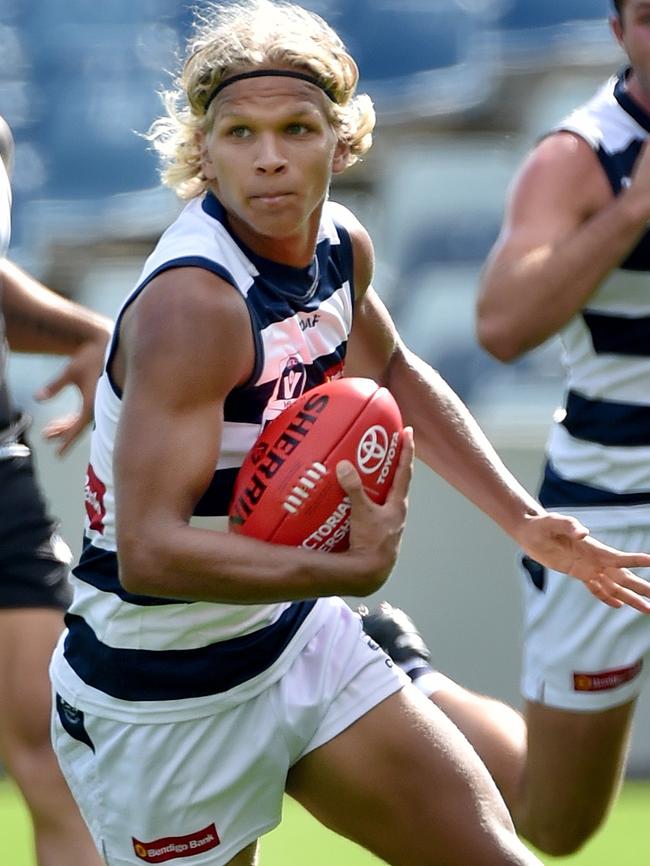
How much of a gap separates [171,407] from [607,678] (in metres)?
1.68

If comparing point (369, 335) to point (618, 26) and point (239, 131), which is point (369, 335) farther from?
point (618, 26)

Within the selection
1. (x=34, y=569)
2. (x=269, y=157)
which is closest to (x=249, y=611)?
(x=269, y=157)

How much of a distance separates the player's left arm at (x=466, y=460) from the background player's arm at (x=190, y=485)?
637 millimetres

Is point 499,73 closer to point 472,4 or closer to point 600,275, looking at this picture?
point 472,4

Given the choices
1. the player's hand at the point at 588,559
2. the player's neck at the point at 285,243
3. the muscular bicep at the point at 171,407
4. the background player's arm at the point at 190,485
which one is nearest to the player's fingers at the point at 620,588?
the player's hand at the point at 588,559

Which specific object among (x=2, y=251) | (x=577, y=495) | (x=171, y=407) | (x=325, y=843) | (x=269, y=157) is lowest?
(x=325, y=843)

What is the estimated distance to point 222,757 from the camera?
10.4 ft

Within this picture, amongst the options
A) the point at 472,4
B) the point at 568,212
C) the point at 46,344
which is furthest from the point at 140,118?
the point at 568,212

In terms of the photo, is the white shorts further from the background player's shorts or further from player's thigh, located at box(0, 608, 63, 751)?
the background player's shorts

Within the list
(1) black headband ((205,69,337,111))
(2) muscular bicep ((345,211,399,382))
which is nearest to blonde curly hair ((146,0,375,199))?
(1) black headband ((205,69,337,111))

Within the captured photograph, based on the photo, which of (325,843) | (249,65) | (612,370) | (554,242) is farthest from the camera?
(325,843)

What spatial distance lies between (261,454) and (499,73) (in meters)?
4.30

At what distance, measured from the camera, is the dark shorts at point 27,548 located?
4.13 meters

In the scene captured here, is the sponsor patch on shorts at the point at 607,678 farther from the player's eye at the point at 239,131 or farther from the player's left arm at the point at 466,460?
the player's eye at the point at 239,131
